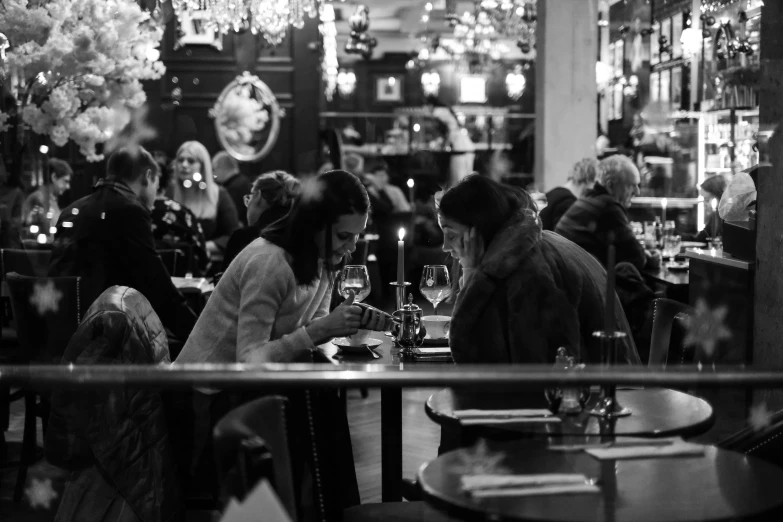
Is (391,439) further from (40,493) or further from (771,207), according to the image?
(771,207)

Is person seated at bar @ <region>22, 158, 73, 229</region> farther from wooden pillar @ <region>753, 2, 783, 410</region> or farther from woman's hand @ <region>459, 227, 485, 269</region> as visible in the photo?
wooden pillar @ <region>753, 2, 783, 410</region>

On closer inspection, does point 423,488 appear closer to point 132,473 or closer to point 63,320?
point 132,473

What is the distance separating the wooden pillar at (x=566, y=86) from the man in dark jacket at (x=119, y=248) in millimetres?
4367

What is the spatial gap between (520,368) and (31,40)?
13.5 feet

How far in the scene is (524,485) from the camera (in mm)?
1387

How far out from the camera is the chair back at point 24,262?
461 cm

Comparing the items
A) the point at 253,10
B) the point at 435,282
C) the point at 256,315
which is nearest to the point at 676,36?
the point at 253,10

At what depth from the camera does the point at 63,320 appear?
3666 millimetres

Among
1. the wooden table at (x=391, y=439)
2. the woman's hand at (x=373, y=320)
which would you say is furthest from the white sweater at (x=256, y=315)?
the wooden table at (x=391, y=439)

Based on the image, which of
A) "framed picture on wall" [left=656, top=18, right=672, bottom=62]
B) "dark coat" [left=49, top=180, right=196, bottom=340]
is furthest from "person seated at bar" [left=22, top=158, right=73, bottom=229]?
"framed picture on wall" [left=656, top=18, right=672, bottom=62]

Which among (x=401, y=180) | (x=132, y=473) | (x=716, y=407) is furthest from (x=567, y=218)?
(x=401, y=180)

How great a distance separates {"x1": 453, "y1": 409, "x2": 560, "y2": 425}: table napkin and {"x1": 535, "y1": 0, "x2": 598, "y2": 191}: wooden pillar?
6533 millimetres

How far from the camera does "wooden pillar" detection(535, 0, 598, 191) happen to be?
7918 mm

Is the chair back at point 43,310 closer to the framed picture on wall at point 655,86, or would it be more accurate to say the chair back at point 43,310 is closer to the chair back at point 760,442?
the chair back at point 760,442
